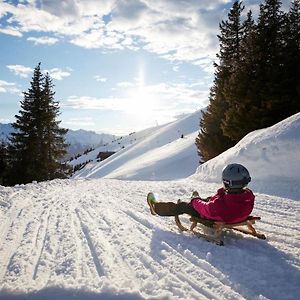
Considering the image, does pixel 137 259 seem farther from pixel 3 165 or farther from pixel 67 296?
pixel 3 165

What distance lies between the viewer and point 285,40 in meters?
21.8

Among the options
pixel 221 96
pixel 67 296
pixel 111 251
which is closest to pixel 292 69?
pixel 221 96

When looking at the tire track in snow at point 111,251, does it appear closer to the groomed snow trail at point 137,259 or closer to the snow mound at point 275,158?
the groomed snow trail at point 137,259

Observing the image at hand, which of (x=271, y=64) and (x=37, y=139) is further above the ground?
(x=271, y=64)

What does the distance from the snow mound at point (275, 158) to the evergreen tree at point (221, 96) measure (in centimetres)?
933

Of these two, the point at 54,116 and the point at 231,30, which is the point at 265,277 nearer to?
the point at 231,30

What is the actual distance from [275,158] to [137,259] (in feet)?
30.0

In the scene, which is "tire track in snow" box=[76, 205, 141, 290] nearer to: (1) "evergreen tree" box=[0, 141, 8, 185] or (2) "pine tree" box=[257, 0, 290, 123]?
(2) "pine tree" box=[257, 0, 290, 123]

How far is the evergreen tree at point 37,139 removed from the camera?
31.5m

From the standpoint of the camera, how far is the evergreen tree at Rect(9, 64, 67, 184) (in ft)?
103

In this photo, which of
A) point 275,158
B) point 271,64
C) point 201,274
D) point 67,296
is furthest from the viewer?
point 271,64

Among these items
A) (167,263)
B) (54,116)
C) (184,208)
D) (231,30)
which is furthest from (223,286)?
(54,116)

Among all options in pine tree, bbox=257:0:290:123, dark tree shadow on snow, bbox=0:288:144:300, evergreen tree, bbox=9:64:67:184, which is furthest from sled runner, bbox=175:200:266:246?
evergreen tree, bbox=9:64:67:184

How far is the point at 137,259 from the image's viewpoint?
509 centimetres
